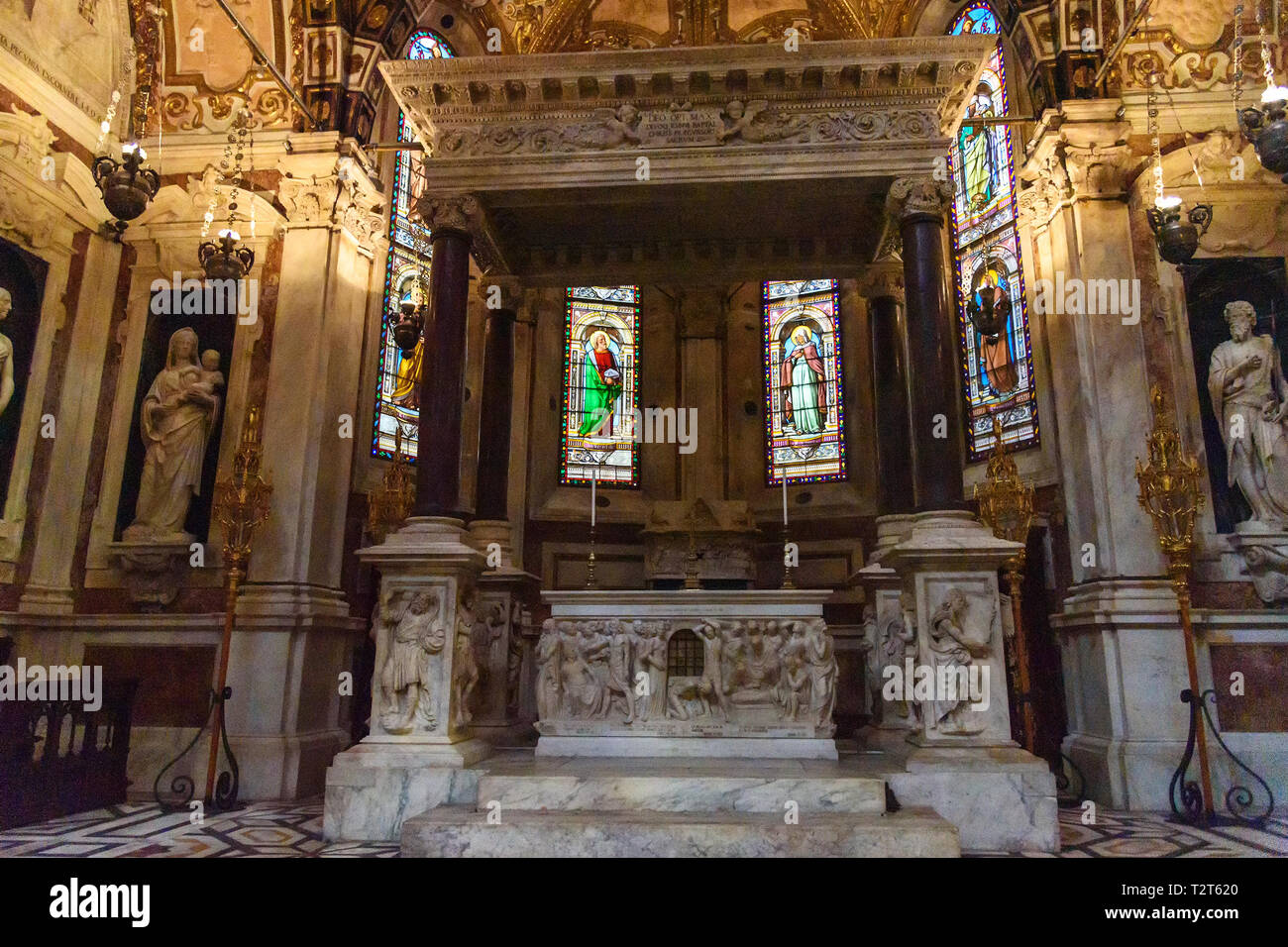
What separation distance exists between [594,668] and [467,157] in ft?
14.6

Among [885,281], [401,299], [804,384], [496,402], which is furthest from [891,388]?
[401,299]

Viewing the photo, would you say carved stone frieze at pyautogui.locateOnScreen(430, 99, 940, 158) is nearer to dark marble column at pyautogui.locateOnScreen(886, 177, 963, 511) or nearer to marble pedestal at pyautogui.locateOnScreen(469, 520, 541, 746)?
dark marble column at pyautogui.locateOnScreen(886, 177, 963, 511)

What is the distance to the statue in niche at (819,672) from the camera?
645 cm

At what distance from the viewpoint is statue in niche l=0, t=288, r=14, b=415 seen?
764 centimetres

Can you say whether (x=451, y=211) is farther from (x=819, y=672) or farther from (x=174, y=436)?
(x=819, y=672)

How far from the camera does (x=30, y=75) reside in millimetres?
7883

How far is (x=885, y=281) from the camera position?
822cm

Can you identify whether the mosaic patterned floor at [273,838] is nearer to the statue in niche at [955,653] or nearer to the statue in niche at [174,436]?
the statue in niche at [955,653]

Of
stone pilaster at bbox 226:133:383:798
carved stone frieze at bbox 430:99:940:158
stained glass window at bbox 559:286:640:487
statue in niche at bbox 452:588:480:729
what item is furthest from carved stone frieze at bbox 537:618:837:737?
stained glass window at bbox 559:286:640:487

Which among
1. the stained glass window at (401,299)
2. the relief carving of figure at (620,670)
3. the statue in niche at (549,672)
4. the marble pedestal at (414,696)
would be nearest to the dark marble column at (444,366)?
the marble pedestal at (414,696)

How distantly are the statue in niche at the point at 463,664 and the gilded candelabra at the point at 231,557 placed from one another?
2.31m

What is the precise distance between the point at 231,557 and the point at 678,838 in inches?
195

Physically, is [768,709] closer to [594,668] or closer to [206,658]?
[594,668]

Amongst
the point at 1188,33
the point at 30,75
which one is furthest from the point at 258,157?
the point at 1188,33
